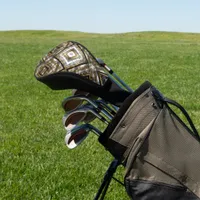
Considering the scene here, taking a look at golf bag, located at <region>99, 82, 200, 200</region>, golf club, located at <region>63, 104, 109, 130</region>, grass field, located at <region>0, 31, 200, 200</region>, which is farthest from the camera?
grass field, located at <region>0, 31, 200, 200</region>

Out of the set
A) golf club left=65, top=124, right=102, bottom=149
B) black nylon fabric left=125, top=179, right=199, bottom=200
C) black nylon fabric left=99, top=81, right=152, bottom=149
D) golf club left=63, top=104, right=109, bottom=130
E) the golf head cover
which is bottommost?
black nylon fabric left=125, top=179, right=199, bottom=200

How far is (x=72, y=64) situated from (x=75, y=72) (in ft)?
0.14

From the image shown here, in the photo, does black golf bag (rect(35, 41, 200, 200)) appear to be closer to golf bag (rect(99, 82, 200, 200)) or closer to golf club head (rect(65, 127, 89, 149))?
golf bag (rect(99, 82, 200, 200))

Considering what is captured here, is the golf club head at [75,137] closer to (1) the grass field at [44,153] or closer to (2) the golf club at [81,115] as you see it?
(2) the golf club at [81,115]

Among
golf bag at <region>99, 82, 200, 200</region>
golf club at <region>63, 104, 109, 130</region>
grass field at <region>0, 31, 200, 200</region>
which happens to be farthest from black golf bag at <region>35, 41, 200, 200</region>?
grass field at <region>0, 31, 200, 200</region>

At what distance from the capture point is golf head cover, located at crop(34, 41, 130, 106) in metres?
2.22

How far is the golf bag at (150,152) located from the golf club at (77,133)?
0.55 feet

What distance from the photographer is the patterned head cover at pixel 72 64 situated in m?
2.22

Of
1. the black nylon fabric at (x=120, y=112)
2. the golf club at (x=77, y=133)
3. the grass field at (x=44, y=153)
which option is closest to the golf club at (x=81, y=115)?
the golf club at (x=77, y=133)

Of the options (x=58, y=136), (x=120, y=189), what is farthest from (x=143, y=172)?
(x=58, y=136)

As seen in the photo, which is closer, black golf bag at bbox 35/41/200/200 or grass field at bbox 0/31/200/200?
black golf bag at bbox 35/41/200/200

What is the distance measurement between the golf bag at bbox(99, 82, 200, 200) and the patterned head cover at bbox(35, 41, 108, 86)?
0.66ft

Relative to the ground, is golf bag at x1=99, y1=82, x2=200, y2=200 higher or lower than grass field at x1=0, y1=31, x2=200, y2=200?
higher

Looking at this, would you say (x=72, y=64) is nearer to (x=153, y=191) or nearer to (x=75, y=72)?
(x=75, y=72)
